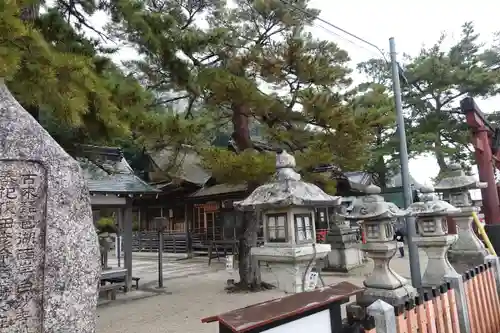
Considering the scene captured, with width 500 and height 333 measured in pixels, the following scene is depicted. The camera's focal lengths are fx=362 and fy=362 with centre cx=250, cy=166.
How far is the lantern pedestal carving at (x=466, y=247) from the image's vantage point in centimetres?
914

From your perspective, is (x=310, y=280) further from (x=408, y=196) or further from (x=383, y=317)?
(x=408, y=196)

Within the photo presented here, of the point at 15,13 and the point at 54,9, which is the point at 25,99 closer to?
the point at 15,13

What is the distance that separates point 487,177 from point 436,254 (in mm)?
4499

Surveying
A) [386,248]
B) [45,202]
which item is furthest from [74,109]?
[386,248]

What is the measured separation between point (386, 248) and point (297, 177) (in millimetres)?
2091

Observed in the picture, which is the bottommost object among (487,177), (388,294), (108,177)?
(388,294)

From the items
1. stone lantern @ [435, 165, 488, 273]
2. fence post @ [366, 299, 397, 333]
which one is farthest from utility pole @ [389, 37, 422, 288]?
fence post @ [366, 299, 397, 333]

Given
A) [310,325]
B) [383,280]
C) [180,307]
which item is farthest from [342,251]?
[310,325]

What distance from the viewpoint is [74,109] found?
3.87m

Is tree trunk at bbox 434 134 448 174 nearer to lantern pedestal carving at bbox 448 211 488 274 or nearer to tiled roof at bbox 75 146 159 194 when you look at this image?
lantern pedestal carving at bbox 448 211 488 274

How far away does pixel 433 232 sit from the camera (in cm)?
730

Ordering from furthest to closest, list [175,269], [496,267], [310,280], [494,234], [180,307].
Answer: [175,269] → [494,234] → [180,307] → [496,267] → [310,280]

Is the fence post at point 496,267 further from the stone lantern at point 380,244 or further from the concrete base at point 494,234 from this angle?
the concrete base at point 494,234

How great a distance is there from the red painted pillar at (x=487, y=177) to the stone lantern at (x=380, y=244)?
5882mm
